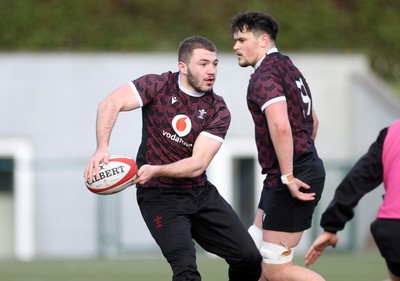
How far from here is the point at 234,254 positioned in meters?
7.76

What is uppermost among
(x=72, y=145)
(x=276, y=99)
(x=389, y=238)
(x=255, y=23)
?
(x=255, y=23)

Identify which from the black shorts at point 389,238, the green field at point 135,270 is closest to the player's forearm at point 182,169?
the black shorts at point 389,238

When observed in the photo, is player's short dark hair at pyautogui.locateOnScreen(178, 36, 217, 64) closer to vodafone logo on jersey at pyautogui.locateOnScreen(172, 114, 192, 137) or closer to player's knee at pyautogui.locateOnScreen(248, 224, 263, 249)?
vodafone logo on jersey at pyautogui.locateOnScreen(172, 114, 192, 137)

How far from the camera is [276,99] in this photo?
7363mm

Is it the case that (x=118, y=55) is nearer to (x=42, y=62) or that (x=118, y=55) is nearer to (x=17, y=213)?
(x=42, y=62)

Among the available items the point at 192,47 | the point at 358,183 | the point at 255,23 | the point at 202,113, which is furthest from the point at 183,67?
the point at 358,183

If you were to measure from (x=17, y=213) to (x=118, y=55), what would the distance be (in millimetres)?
3264

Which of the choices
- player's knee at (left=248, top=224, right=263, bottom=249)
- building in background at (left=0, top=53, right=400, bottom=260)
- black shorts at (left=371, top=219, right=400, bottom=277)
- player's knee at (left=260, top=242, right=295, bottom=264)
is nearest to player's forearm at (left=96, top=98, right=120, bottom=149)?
player's knee at (left=260, top=242, right=295, bottom=264)

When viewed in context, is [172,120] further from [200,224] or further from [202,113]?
[200,224]

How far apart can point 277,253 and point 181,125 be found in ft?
3.50

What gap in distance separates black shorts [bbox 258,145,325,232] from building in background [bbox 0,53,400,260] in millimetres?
11489

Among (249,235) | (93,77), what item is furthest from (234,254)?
(93,77)

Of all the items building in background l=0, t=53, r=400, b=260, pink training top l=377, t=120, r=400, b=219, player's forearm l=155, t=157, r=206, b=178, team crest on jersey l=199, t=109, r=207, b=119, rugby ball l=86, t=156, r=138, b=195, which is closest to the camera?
pink training top l=377, t=120, r=400, b=219

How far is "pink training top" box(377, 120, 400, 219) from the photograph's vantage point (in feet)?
17.8
